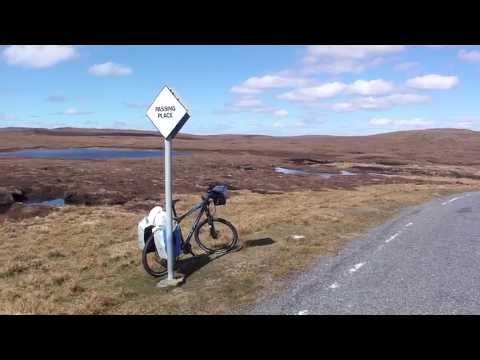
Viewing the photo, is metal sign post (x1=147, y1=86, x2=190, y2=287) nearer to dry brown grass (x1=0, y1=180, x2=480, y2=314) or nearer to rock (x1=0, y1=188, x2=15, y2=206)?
dry brown grass (x1=0, y1=180, x2=480, y2=314)

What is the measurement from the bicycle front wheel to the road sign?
A: 3189 mm

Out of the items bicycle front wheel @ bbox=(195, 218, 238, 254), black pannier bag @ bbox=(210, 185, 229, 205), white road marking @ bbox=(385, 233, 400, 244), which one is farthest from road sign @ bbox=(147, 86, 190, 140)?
white road marking @ bbox=(385, 233, 400, 244)

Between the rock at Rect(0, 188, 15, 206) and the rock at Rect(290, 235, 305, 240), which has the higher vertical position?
the rock at Rect(290, 235, 305, 240)

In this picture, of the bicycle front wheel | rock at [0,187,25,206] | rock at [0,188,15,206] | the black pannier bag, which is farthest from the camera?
rock at [0,187,25,206]

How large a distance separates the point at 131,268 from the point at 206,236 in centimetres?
208

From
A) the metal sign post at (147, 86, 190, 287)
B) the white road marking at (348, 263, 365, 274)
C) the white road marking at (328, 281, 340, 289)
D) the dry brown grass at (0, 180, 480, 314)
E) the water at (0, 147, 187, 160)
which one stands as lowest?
the water at (0, 147, 187, 160)

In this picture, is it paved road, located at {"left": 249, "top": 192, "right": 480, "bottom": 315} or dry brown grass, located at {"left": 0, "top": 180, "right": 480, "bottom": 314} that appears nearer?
paved road, located at {"left": 249, "top": 192, "right": 480, "bottom": 315}

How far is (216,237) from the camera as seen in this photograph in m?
10.9

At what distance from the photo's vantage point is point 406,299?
7.11 m

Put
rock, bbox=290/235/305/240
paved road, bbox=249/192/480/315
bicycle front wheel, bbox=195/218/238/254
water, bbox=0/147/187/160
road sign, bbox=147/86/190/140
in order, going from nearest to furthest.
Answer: paved road, bbox=249/192/480/315
road sign, bbox=147/86/190/140
bicycle front wheel, bbox=195/218/238/254
rock, bbox=290/235/305/240
water, bbox=0/147/187/160

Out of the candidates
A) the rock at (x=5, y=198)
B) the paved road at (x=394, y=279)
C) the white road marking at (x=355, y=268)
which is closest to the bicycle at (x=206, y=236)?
the paved road at (x=394, y=279)

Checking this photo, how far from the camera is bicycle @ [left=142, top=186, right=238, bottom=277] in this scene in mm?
9336
